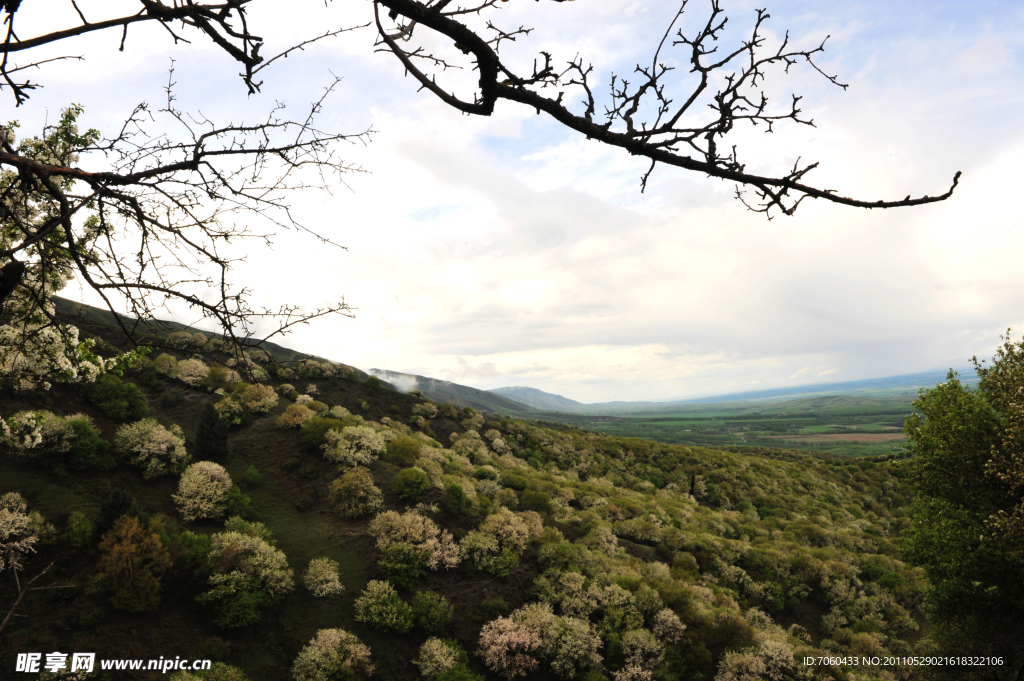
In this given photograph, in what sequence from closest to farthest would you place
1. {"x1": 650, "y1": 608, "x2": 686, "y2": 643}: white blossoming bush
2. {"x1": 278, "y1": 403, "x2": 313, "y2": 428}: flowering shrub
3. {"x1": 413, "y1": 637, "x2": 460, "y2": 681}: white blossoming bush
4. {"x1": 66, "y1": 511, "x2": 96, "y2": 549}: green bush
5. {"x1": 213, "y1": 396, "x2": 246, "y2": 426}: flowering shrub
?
1. {"x1": 413, "y1": 637, "x2": 460, "y2": 681}: white blossoming bush
2. {"x1": 66, "y1": 511, "x2": 96, "y2": 549}: green bush
3. {"x1": 650, "y1": 608, "x2": 686, "y2": 643}: white blossoming bush
4. {"x1": 213, "y1": 396, "x2": 246, "y2": 426}: flowering shrub
5. {"x1": 278, "y1": 403, "x2": 313, "y2": 428}: flowering shrub

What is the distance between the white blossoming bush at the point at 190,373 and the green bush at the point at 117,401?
6.52m

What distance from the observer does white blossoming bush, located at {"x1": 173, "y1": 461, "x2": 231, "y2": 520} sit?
1648 centimetres

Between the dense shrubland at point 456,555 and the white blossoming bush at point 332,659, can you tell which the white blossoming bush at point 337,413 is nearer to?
the dense shrubland at point 456,555

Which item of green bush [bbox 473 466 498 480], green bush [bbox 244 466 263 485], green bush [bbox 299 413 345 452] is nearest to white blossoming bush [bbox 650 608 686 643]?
green bush [bbox 473 466 498 480]

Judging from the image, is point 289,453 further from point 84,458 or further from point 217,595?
point 217,595

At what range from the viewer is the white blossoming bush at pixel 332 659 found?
1187cm

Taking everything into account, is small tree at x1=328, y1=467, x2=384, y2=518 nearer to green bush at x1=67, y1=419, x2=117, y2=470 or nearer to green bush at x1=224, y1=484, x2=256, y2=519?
green bush at x1=224, y1=484, x2=256, y2=519

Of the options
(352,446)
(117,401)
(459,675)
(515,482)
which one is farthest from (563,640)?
(117,401)

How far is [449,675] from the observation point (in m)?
12.9

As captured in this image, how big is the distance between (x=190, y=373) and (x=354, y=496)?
1824 cm

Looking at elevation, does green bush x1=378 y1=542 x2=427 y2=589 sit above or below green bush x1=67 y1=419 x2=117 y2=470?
below

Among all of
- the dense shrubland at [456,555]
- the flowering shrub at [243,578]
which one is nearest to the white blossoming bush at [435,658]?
the dense shrubland at [456,555]

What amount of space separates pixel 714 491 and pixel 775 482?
8.89 m

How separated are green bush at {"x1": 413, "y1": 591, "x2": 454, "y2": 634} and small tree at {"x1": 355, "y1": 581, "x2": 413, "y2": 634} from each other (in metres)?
0.32
